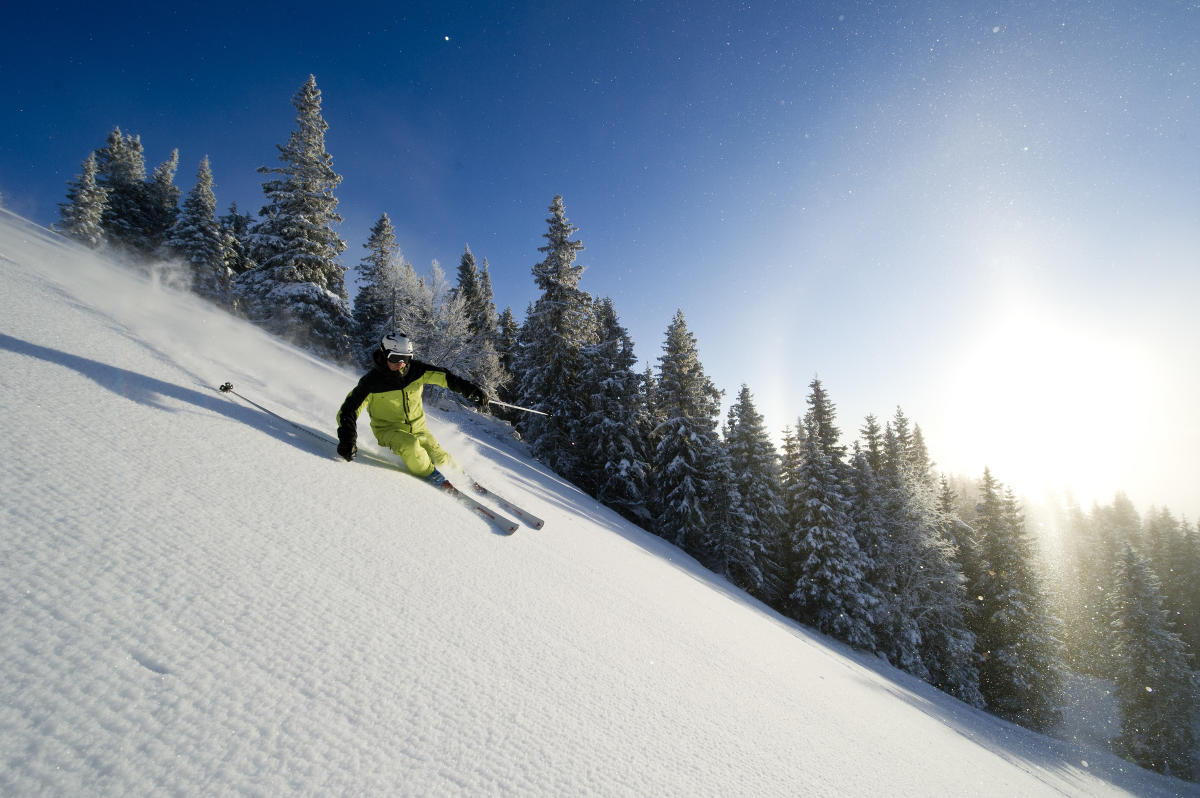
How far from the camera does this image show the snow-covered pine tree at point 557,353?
21375mm

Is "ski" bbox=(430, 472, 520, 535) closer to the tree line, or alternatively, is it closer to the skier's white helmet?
the skier's white helmet

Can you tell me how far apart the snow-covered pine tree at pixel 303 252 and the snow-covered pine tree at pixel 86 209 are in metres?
22.4

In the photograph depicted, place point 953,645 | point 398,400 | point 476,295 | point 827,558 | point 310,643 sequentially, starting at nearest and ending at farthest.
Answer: point 310,643 → point 398,400 → point 827,558 → point 953,645 → point 476,295

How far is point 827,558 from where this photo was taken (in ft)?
65.3

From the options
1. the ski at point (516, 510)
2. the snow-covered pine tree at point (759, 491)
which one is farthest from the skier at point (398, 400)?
the snow-covered pine tree at point (759, 491)

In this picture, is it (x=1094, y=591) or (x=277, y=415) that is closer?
(x=277, y=415)

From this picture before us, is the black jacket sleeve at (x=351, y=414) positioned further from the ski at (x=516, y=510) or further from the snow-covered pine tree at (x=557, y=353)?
the snow-covered pine tree at (x=557, y=353)

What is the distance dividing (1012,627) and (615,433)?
24.0 metres

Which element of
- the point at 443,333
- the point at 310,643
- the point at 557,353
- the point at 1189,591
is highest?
the point at 1189,591

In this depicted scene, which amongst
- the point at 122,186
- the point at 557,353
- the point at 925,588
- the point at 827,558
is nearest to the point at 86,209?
the point at 122,186

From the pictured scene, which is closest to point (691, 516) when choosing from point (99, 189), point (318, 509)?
point (318, 509)

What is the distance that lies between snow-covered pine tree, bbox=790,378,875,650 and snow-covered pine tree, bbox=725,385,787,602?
1.03 m

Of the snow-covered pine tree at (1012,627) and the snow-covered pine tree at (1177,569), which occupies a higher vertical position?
the snow-covered pine tree at (1177,569)

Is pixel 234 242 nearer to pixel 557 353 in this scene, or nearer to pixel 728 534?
pixel 557 353
